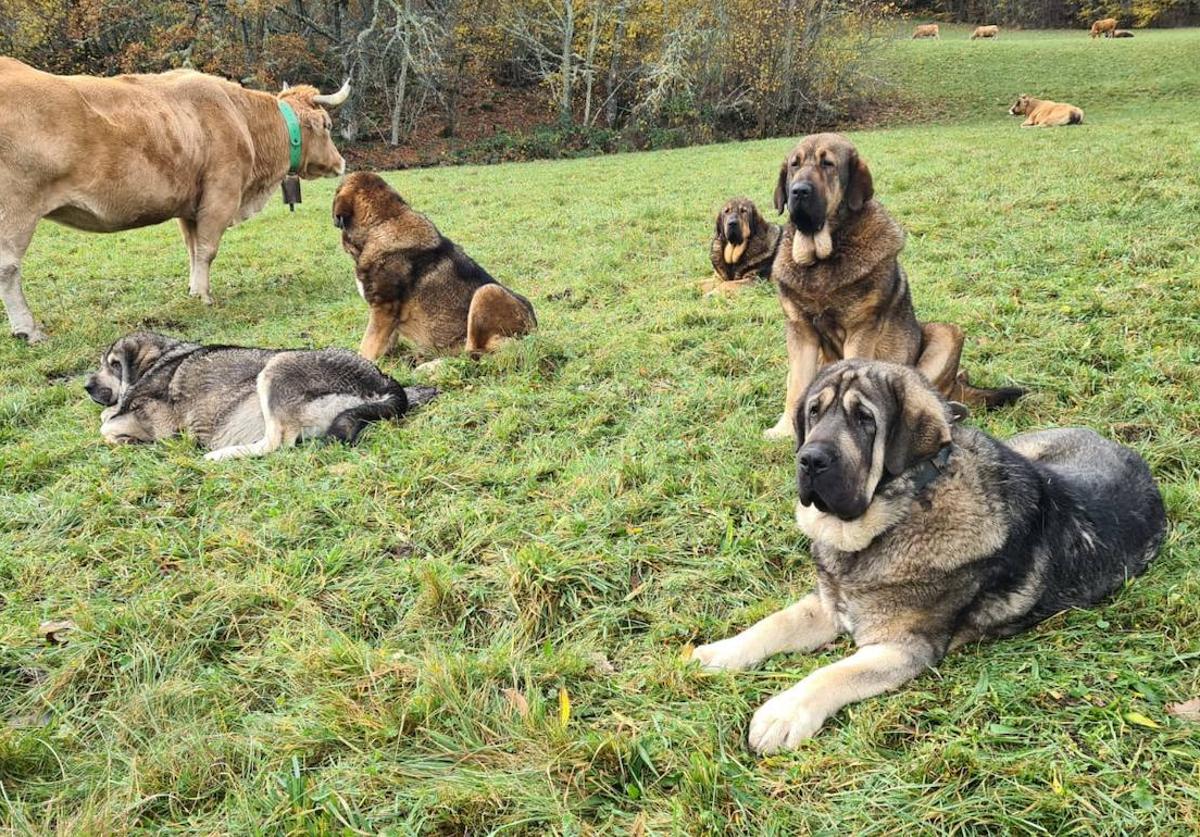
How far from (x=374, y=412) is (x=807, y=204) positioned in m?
3.37

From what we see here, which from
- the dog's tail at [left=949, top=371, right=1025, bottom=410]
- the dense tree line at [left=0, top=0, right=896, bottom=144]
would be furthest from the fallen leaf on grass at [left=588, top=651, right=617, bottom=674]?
the dense tree line at [left=0, top=0, right=896, bottom=144]

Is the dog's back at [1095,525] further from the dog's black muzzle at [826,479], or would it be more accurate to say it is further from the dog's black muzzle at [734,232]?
the dog's black muzzle at [734,232]

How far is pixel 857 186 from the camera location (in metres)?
5.21

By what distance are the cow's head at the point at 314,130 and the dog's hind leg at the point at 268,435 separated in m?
6.87

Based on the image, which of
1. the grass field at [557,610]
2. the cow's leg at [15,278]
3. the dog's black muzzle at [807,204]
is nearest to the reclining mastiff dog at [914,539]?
the grass field at [557,610]

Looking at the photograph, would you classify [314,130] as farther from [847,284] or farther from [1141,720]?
[1141,720]

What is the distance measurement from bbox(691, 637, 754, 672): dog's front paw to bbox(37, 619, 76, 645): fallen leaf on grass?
272 centimetres

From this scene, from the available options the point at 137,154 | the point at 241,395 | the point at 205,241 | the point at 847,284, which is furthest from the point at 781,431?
the point at 205,241

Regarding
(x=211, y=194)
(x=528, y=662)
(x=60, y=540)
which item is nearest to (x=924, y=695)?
(x=528, y=662)

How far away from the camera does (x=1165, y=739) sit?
245cm

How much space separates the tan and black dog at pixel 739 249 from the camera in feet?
30.3

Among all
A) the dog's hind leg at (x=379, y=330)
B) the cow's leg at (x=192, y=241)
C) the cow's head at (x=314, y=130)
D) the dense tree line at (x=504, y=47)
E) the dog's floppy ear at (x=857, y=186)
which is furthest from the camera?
the dense tree line at (x=504, y=47)

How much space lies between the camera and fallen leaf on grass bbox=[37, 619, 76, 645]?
330 centimetres

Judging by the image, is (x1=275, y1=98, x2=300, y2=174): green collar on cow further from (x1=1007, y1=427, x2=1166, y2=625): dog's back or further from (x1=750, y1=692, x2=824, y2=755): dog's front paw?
(x1=750, y1=692, x2=824, y2=755): dog's front paw
